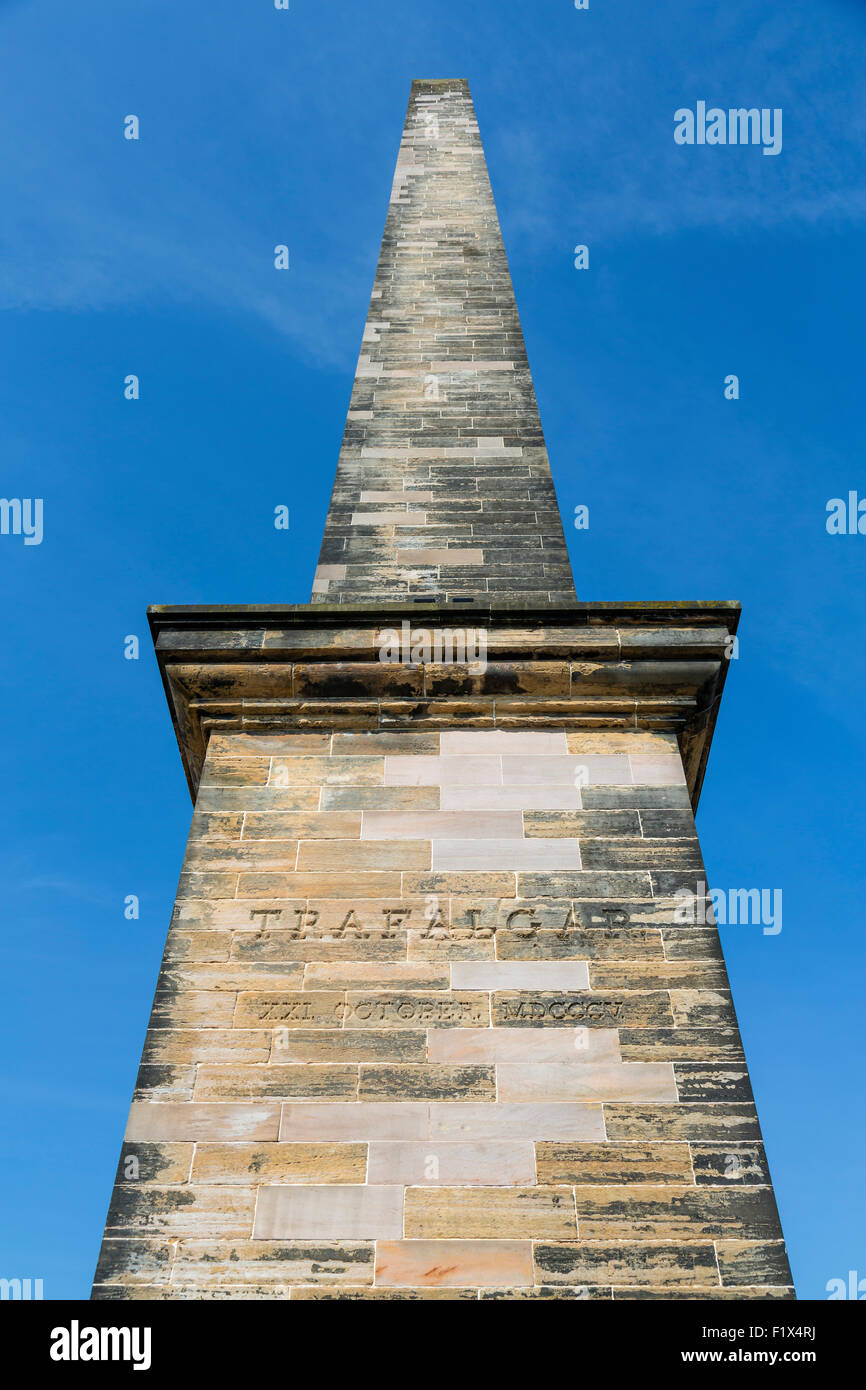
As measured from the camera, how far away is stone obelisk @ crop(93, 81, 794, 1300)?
16.9ft

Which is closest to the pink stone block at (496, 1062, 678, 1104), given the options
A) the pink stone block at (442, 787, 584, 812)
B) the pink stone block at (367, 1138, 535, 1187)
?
the pink stone block at (367, 1138, 535, 1187)

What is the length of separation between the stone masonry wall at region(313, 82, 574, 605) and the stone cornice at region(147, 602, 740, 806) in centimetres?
135

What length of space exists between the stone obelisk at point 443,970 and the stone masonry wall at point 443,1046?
0.01m

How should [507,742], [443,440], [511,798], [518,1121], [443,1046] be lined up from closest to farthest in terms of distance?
1. [518,1121]
2. [443,1046]
3. [511,798]
4. [507,742]
5. [443,440]

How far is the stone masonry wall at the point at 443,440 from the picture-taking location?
29.8ft

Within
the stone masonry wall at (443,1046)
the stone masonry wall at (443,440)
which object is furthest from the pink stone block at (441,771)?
the stone masonry wall at (443,440)

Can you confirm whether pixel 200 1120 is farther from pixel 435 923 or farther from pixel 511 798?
pixel 511 798

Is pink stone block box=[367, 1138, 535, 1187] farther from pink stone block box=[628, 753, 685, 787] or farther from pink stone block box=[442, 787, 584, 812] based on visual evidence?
pink stone block box=[628, 753, 685, 787]

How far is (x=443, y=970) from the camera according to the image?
6074 mm

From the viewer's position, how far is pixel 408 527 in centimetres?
947

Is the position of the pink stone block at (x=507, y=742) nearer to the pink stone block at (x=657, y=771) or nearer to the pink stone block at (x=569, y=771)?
the pink stone block at (x=569, y=771)

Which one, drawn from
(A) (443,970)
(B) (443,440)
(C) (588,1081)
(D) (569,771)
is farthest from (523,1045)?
(B) (443,440)

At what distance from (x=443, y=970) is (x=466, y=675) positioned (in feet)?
6.39
